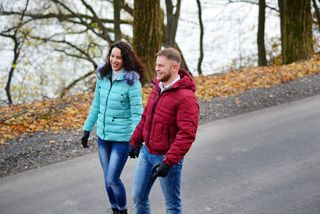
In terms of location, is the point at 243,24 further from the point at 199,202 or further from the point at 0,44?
the point at 199,202

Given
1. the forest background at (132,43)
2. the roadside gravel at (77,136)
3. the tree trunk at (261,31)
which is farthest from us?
the tree trunk at (261,31)

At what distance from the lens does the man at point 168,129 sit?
4078 millimetres

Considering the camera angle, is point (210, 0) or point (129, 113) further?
point (210, 0)

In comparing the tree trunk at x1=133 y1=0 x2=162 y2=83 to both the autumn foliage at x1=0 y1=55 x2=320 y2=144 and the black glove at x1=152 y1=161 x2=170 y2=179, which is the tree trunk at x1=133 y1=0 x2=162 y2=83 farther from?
the black glove at x1=152 y1=161 x2=170 y2=179

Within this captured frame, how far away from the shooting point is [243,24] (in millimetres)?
26531

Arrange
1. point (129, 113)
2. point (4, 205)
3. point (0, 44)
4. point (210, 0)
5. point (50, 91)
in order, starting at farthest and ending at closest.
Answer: point (210, 0) → point (50, 91) → point (0, 44) → point (4, 205) → point (129, 113)

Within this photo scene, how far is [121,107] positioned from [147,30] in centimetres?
853

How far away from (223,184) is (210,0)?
67.9ft

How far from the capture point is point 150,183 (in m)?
4.45

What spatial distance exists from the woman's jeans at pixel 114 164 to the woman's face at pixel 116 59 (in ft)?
2.82

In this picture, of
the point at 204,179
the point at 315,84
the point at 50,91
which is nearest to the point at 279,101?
the point at 315,84

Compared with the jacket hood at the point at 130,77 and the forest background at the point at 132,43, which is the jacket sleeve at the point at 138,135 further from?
the forest background at the point at 132,43

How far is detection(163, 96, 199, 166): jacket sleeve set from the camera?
160 inches

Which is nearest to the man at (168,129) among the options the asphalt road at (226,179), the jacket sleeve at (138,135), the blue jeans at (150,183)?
the blue jeans at (150,183)
